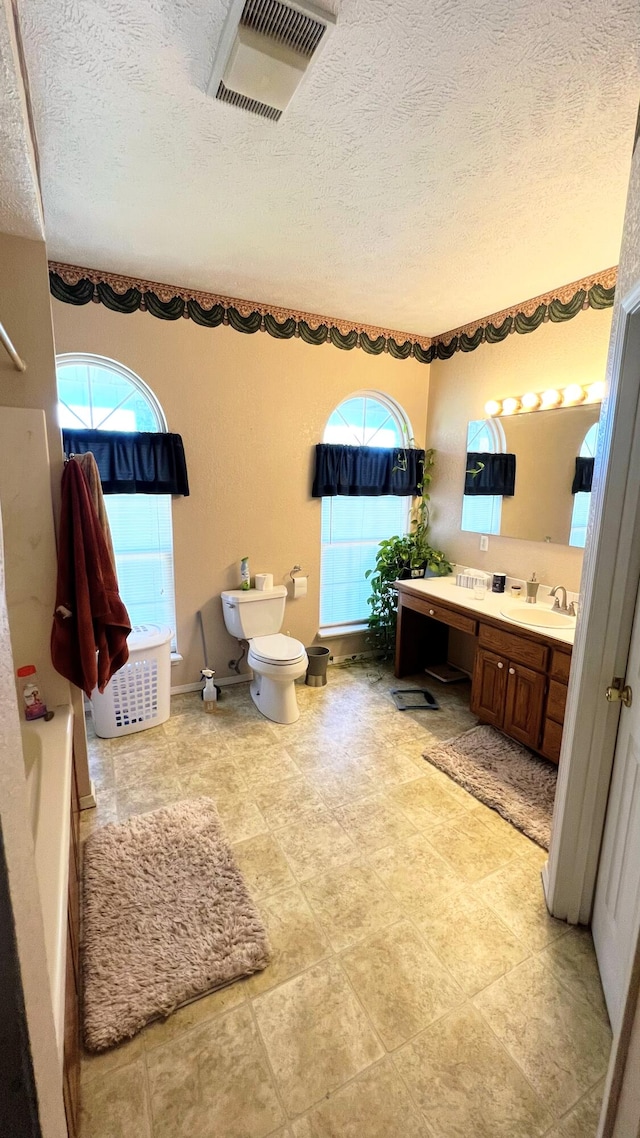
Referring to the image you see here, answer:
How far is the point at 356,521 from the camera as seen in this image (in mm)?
3861

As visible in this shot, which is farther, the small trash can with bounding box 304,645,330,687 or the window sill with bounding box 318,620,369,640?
the window sill with bounding box 318,620,369,640

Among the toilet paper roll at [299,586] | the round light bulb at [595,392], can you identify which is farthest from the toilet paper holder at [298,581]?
the round light bulb at [595,392]

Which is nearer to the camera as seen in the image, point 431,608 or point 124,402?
point 124,402

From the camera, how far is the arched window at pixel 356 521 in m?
3.71

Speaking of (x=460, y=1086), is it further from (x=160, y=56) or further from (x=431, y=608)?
(x=160, y=56)

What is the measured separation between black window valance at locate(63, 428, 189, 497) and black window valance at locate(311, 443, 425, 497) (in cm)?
103

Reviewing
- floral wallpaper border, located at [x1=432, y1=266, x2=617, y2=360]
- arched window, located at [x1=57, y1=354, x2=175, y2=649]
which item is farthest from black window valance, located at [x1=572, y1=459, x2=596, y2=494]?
arched window, located at [x1=57, y1=354, x2=175, y2=649]

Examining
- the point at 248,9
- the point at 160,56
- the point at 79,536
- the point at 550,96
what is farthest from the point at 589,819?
the point at 160,56

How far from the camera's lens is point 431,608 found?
126 inches

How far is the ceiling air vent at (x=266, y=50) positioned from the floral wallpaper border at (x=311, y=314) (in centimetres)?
156

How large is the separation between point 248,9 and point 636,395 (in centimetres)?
143

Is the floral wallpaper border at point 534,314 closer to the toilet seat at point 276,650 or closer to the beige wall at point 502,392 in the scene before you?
the beige wall at point 502,392

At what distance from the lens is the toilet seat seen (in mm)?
2893

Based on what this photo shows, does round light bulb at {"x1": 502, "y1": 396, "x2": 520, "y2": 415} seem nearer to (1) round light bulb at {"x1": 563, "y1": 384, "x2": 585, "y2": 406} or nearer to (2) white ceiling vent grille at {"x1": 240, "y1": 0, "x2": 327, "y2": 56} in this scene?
(1) round light bulb at {"x1": 563, "y1": 384, "x2": 585, "y2": 406}
